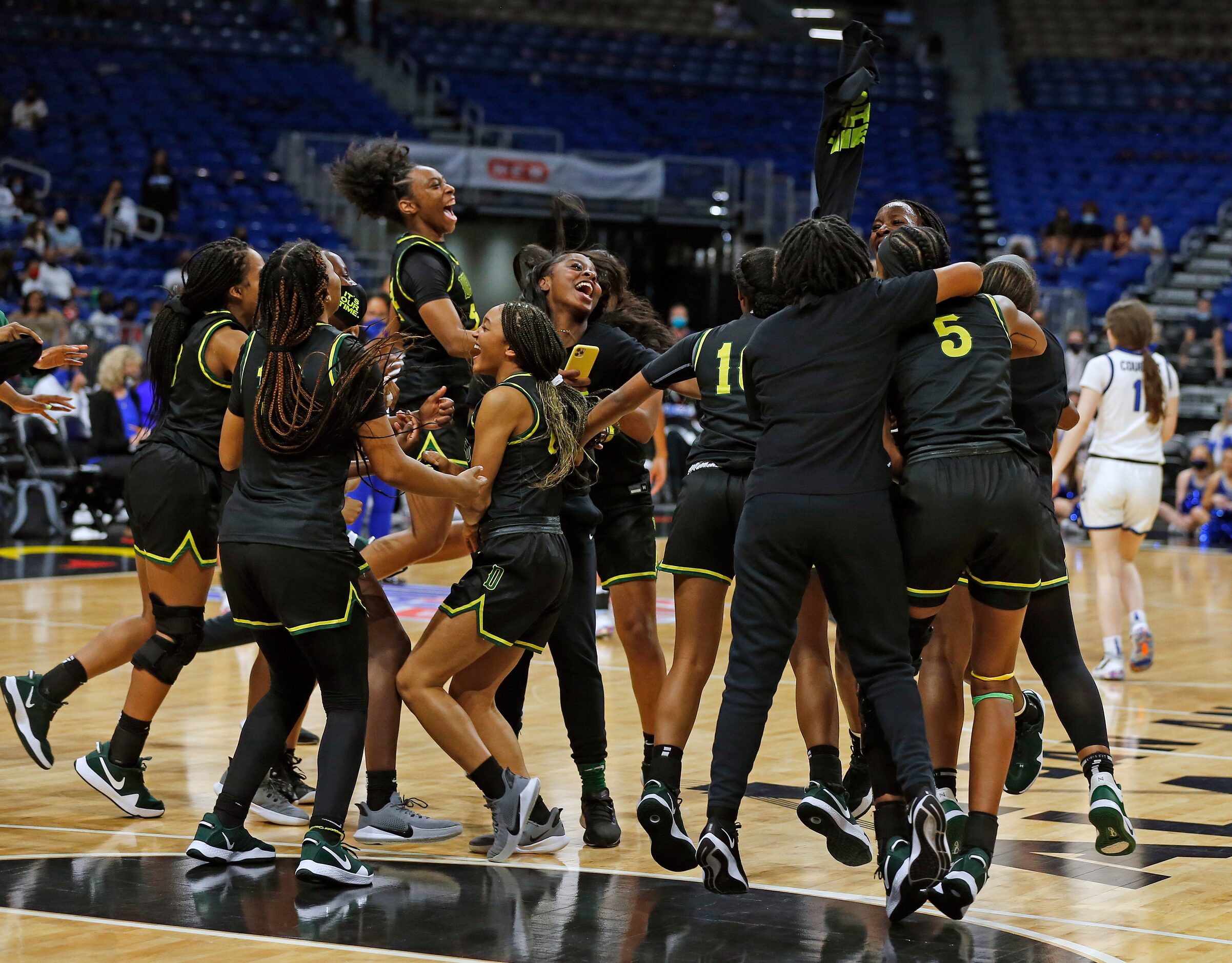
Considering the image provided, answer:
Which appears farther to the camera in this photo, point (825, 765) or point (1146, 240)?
point (1146, 240)

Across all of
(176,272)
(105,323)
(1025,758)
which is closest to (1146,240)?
(176,272)

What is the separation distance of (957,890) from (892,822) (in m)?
0.31

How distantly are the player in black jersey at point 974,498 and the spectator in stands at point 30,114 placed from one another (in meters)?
18.3

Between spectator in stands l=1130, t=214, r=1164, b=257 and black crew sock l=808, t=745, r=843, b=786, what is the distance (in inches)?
719

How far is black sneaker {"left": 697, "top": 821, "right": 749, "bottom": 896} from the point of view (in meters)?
3.97

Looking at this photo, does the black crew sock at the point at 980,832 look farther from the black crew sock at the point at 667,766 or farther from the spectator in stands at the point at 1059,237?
the spectator in stands at the point at 1059,237

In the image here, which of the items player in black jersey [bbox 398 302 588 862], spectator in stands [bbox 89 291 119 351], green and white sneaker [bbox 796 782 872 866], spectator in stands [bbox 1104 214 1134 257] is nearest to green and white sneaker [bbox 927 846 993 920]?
green and white sneaker [bbox 796 782 872 866]

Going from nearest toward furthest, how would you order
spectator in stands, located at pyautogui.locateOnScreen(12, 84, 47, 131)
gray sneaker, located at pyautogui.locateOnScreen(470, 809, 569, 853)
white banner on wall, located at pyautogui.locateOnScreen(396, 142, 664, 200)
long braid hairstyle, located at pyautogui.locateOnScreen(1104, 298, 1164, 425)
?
gray sneaker, located at pyautogui.locateOnScreen(470, 809, 569, 853) < long braid hairstyle, located at pyautogui.locateOnScreen(1104, 298, 1164, 425) < white banner on wall, located at pyautogui.locateOnScreen(396, 142, 664, 200) < spectator in stands, located at pyautogui.locateOnScreen(12, 84, 47, 131)

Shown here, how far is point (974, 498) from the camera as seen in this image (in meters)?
4.07

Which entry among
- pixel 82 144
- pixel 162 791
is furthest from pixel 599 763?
pixel 82 144

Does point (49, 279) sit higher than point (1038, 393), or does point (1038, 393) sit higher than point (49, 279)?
point (1038, 393)

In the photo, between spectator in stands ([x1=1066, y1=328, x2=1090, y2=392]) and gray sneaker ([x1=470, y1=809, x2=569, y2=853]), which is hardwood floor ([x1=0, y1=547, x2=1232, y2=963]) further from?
spectator in stands ([x1=1066, y1=328, x2=1090, y2=392])

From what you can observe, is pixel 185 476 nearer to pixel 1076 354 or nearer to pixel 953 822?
pixel 953 822

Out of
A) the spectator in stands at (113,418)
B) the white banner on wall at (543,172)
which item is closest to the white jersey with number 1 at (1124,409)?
the spectator in stands at (113,418)
